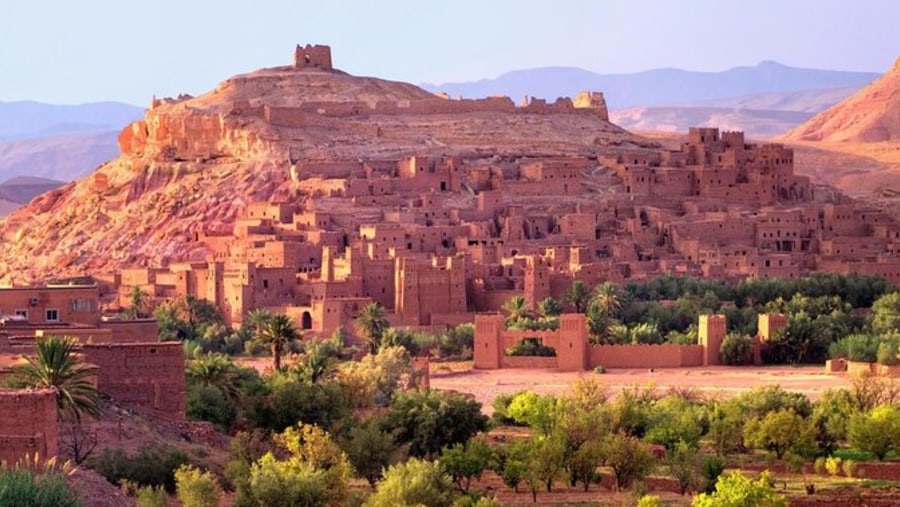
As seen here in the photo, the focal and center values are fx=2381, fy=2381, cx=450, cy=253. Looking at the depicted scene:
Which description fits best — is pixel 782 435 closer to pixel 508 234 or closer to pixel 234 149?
pixel 508 234

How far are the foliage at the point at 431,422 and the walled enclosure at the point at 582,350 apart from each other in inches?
646

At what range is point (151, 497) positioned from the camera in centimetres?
2828

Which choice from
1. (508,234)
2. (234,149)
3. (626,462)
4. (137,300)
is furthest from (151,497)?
(234,149)

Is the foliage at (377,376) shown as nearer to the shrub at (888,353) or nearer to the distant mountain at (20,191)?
the shrub at (888,353)

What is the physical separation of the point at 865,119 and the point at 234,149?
6530 cm

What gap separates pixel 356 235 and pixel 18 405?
136 ft

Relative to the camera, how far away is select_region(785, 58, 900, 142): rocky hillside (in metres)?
133

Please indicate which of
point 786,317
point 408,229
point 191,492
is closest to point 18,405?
point 191,492

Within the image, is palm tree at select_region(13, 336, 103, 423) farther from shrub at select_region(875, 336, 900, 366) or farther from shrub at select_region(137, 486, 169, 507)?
shrub at select_region(875, 336, 900, 366)

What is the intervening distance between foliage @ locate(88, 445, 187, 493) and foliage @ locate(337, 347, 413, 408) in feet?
37.8

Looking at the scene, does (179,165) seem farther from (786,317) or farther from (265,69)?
(786,317)

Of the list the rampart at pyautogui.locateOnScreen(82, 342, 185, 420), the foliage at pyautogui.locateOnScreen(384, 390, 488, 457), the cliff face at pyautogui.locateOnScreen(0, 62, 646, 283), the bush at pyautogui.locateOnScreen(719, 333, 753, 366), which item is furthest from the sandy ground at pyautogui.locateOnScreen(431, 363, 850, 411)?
the rampart at pyautogui.locateOnScreen(82, 342, 185, 420)

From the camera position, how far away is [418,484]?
105 ft

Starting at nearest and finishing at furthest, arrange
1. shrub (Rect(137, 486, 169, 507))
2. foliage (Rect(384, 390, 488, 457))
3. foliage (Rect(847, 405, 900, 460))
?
shrub (Rect(137, 486, 169, 507)) → foliage (Rect(384, 390, 488, 457)) → foliage (Rect(847, 405, 900, 460))
